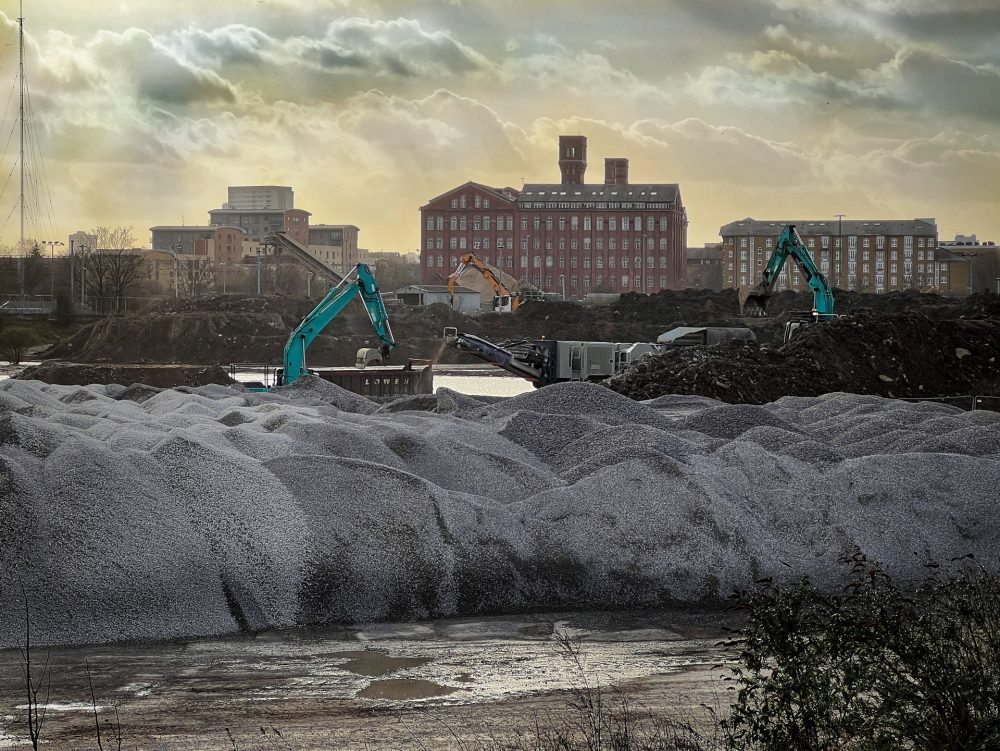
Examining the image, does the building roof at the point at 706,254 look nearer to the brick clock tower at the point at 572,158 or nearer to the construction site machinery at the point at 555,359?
the brick clock tower at the point at 572,158

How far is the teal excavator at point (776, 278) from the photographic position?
31.5m

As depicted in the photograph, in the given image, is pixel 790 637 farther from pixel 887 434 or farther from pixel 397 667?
pixel 887 434

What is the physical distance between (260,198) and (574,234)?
65.5 m

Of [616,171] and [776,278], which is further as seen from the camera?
[616,171]

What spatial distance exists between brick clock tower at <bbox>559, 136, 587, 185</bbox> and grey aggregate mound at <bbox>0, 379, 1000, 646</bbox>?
374 feet

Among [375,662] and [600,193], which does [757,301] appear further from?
[600,193]

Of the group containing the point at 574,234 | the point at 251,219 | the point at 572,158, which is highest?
the point at 572,158

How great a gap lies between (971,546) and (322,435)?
6725 mm

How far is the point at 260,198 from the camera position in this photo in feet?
549

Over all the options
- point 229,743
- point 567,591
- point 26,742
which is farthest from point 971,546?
point 26,742

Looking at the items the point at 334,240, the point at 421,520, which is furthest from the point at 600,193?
the point at 421,520

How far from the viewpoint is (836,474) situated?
505 inches

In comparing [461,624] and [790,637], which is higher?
[790,637]

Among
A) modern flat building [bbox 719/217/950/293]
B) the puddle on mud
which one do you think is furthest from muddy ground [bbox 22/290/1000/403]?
modern flat building [bbox 719/217/950/293]
